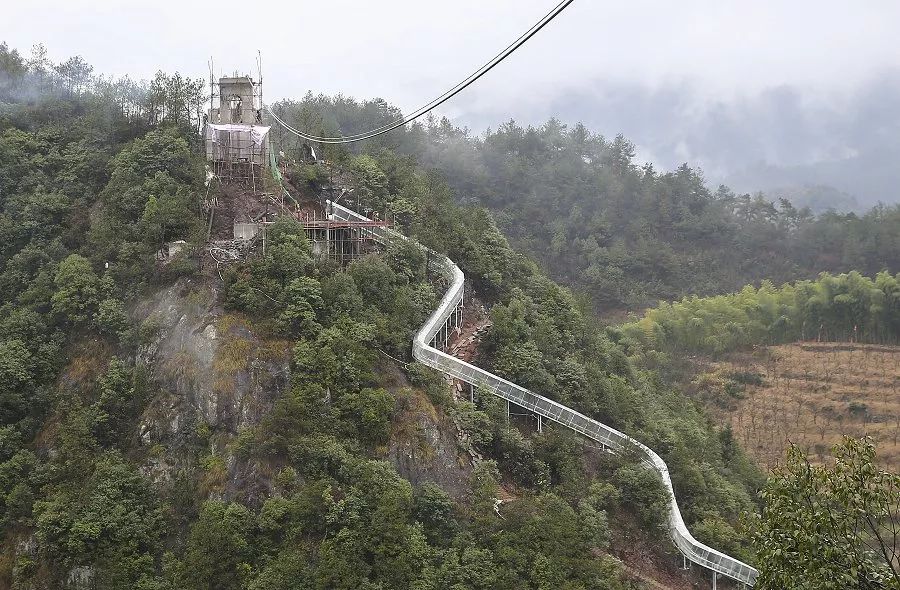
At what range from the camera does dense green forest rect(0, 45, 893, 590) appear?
803 inches

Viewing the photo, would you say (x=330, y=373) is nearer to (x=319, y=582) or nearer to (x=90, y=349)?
(x=319, y=582)

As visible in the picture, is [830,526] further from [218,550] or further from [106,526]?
[106,526]

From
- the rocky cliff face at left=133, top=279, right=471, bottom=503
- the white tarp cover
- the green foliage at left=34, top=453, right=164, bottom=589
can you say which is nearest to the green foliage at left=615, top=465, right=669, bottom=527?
the rocky cliff face at left=133, top=279, right=471, bottom=503

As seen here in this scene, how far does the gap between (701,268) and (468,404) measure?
48.3 m

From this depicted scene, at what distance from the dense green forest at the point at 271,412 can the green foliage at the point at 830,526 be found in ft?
41.9

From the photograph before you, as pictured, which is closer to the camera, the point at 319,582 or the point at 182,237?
the point at 319,582

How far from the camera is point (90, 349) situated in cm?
2536

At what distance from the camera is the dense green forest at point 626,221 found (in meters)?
66.2

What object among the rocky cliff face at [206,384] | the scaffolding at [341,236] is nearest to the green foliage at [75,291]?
the rocky cliff face at [206,384]

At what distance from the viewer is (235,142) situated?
3047 cm

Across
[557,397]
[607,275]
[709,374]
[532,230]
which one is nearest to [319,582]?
[557,397]

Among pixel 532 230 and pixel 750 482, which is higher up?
pixel 532 230

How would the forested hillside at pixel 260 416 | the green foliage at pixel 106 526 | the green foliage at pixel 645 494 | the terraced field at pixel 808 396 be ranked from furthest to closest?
the terraced field at pixel 808 396 → the green foliage at pixel 645 494 → the green foliage at pixel 106 526 → the forested hillside at pixel 260 416

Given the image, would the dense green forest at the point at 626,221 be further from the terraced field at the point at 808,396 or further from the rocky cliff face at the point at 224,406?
the rocky cliff face at the point at 224,406
